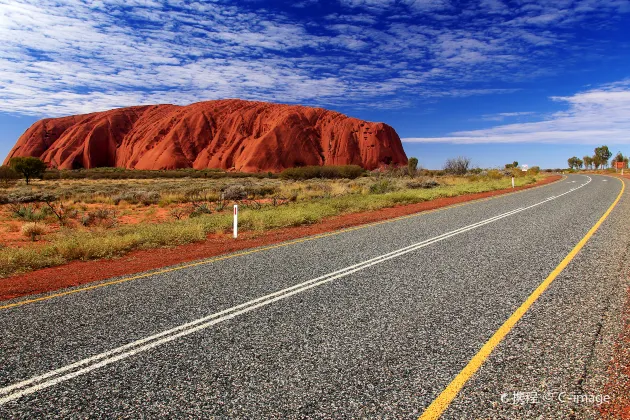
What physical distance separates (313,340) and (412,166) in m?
58.1

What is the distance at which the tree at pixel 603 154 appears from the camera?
351ft

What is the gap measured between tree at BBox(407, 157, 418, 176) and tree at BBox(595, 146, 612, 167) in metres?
79.4

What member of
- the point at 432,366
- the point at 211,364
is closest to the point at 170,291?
the point at 211,364

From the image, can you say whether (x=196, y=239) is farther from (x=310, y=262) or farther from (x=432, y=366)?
(x=432, y=366)

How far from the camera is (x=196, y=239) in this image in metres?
10.8

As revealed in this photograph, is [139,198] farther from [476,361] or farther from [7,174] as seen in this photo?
[7,174]

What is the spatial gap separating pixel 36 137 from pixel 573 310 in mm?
136929

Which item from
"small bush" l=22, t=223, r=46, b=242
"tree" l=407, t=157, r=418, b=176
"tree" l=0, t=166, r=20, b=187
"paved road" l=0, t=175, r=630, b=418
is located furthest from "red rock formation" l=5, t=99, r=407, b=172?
"paved road" l=0, t=175, r=630, b=418

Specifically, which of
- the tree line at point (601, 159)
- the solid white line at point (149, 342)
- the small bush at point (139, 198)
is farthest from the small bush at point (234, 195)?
the tree line at point (601, 159)

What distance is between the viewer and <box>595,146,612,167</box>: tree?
107 meters

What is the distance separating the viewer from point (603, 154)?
10762cm

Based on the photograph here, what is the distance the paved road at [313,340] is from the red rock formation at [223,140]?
261 feet

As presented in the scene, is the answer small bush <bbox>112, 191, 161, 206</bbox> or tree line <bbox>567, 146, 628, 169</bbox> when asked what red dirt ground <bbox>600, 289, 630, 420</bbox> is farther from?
tree line <bbox>567, 146, 628, 169</bbox>

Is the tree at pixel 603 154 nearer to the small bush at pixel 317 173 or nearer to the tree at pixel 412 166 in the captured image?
the tree at pixel 412 166
